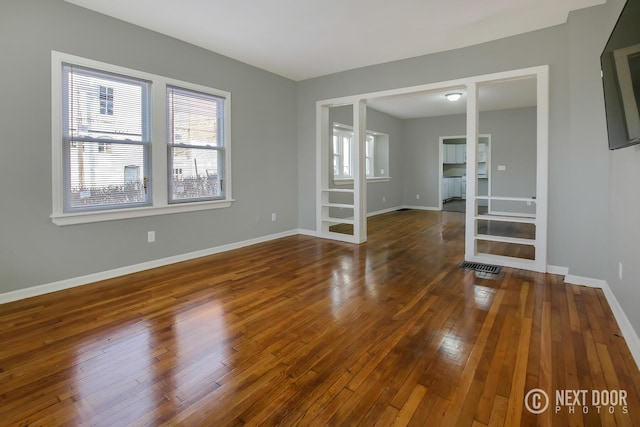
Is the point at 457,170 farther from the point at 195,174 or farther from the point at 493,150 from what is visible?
the point at 195,174

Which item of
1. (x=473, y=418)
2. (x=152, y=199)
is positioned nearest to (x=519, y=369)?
(x=473, y=418)

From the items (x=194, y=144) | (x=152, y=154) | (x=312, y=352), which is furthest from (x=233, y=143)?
(x=312, y=352)

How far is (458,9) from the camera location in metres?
3.34

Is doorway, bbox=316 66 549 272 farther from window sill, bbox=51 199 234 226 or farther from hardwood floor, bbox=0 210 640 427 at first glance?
window sill, bbox=51 199 234 226

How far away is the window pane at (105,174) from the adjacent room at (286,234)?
0.02 m

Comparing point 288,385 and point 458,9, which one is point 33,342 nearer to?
point 288,385

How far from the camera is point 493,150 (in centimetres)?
858

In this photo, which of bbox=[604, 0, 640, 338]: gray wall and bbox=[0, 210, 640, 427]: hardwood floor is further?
bbox=[604, 0, 640, 338]: gray wall

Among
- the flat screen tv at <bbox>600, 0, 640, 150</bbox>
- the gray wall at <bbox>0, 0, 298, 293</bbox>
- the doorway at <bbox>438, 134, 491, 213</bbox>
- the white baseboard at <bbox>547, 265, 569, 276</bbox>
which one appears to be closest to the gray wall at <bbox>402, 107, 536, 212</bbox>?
the doorway at <bbox>438, 134, 491, 213</bbox>

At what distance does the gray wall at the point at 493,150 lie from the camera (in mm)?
8156

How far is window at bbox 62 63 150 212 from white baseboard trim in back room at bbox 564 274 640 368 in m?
4.49

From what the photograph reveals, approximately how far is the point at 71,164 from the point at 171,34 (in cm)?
191

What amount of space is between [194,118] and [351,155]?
4.31 m

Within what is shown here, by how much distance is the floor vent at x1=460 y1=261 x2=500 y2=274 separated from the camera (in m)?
3.84
